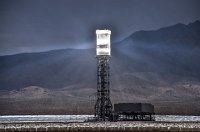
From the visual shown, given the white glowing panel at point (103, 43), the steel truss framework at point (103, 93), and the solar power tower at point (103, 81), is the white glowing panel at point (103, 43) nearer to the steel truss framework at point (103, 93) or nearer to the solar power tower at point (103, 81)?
the solar power tower at point (103, 81)

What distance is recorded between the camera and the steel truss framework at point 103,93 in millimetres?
158375

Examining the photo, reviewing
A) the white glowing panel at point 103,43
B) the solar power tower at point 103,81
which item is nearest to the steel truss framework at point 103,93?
the solar power tower at point 103,81

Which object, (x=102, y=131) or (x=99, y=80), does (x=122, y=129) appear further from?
(x=99, y=80)

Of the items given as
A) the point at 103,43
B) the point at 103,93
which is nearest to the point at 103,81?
the point at 103,93

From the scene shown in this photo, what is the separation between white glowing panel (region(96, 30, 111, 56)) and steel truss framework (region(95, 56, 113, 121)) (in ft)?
5.05

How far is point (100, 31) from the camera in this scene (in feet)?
527

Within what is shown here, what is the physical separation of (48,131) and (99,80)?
39.7 metres

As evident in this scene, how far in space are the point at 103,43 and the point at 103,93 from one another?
1333 centimetres

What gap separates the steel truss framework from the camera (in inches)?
6235

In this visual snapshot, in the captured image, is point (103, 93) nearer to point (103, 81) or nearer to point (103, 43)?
point (103, 81)

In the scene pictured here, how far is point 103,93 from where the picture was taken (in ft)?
522

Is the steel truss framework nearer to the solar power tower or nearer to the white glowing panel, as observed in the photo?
the solar power tower

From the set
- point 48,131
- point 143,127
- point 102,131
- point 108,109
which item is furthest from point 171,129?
point 108,109

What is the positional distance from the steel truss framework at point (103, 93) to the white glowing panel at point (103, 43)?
5.05ft
